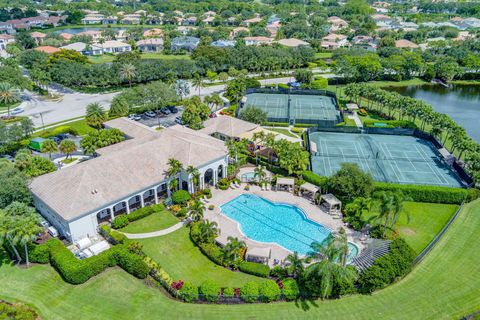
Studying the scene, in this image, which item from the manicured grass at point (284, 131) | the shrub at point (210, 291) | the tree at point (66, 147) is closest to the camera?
the shrub at point (210, 291)

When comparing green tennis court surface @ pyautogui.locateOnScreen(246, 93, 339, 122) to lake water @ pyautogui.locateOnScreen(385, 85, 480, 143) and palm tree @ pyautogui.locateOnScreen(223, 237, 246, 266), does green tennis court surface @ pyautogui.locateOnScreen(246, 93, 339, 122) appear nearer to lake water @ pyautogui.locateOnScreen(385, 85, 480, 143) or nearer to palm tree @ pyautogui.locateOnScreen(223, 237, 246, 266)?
lake water @ pyautogui.locateOnScreen(385, 85, 480, 143)

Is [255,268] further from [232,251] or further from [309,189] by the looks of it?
[309,189]

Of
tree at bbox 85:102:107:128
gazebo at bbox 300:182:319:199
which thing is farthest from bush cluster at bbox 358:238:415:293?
tree at bbox 85:102:107:128

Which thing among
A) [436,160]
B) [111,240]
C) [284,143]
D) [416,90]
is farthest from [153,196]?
[416,90]

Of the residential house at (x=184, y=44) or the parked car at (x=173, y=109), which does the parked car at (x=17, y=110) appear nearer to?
the parked car at (x=173, y=109)

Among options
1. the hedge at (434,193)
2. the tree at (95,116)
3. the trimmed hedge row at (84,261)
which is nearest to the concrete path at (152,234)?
the trimmed hedge row at (84,261)

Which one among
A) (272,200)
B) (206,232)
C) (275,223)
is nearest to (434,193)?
(272,200)

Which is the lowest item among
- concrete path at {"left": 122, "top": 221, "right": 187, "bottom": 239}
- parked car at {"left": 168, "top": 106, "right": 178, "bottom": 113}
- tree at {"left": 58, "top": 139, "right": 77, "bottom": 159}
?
concrete path at {"left": 122, "top": 221, "right": 187, "bottom": 239}
